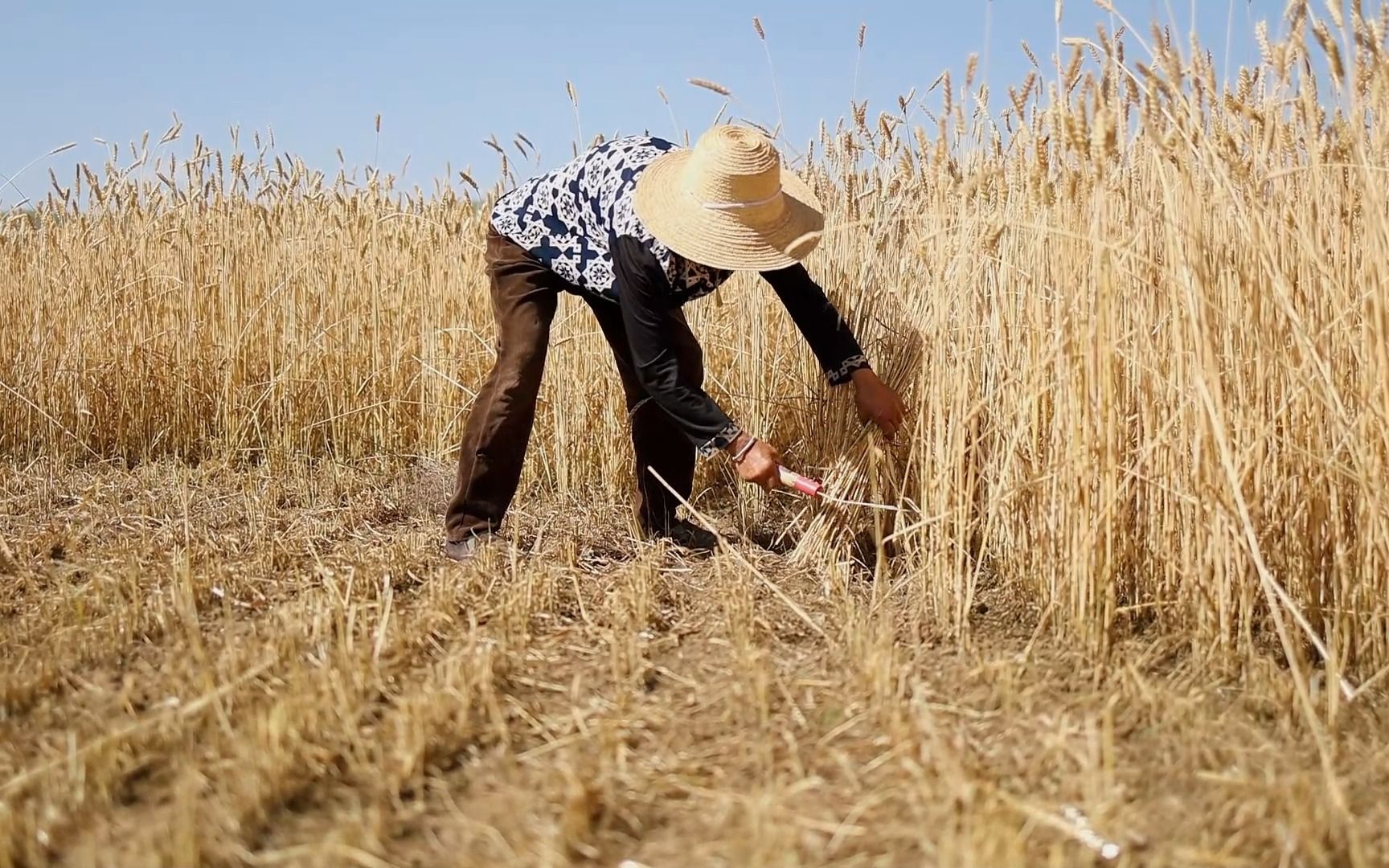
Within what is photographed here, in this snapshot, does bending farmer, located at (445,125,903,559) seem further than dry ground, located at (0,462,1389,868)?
Yes

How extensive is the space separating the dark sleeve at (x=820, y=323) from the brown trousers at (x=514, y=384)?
1.40ft

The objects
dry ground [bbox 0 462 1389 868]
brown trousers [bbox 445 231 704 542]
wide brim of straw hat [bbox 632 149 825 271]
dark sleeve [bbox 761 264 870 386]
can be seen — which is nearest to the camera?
dry ground [bbox 0 462 1389 868]

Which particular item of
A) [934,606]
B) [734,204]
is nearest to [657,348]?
[734,204]

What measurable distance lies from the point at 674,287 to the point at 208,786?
4.45ft

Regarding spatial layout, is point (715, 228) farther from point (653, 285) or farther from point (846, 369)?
point (846, 369)

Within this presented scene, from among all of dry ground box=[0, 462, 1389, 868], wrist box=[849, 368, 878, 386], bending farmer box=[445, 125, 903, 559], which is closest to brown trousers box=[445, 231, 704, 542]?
bending farmer box=[445, 125, 903, 559]

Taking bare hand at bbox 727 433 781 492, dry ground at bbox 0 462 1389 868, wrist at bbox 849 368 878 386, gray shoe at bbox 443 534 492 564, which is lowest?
dry ground at bbox 0 462 1389 868

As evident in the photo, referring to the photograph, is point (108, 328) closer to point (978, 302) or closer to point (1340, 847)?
Answer: point (978, 302)

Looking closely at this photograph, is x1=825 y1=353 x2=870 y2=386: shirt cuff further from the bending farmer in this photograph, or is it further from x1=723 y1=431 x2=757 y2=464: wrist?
x1=723 y1=431 x2=757 y2=464: wrist

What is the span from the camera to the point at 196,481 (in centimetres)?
375

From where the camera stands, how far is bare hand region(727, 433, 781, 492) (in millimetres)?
2307

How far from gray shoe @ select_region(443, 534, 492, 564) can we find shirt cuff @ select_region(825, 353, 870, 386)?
102 cm

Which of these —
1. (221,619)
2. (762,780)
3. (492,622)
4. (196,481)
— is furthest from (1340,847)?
(196,481)

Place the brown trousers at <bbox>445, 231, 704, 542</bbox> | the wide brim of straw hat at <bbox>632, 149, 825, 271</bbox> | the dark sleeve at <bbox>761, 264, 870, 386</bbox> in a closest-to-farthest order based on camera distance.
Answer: the wide brim of straw hat at <bbox>632, 149, 825, 271</bbox> < the dark sleeve at <bbox>761, 264, 870, 386</bbox> < the brown trousers at <bbox>445, 231, 704, 542</bbox>
